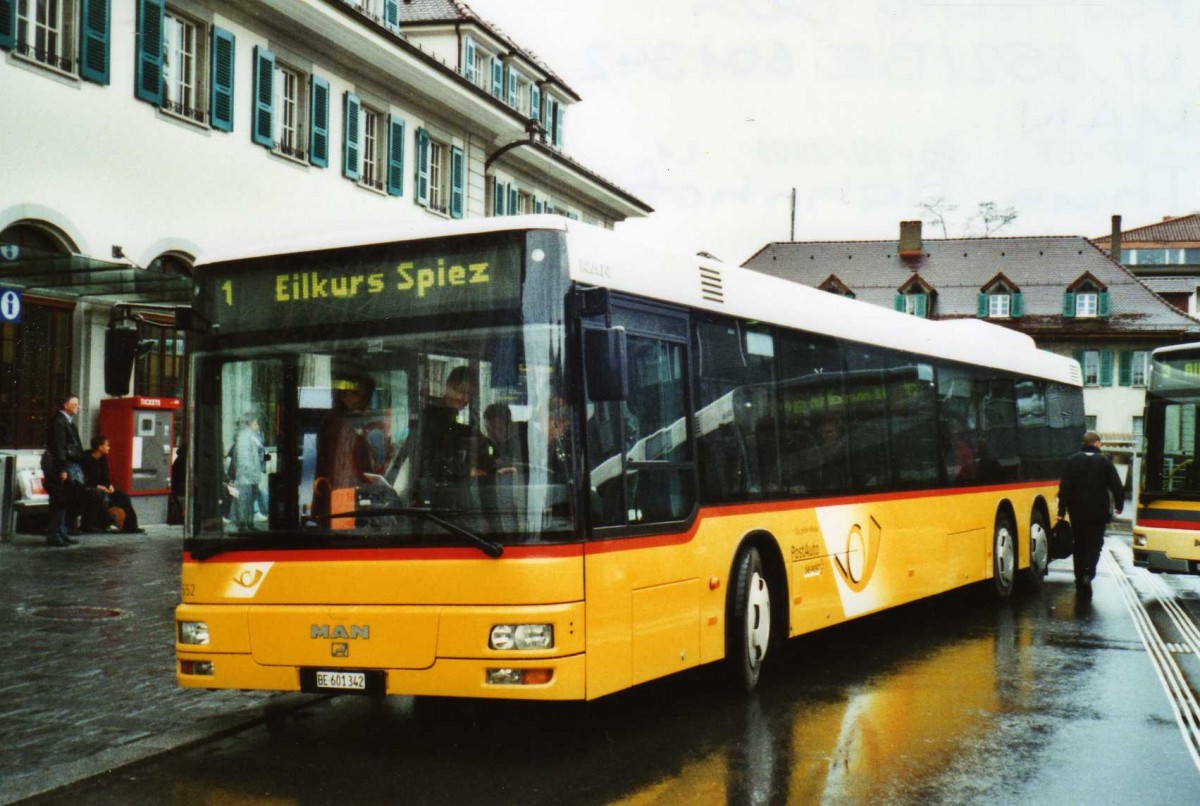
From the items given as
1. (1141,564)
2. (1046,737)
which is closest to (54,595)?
(1046,737)

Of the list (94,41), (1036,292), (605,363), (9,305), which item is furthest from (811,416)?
(1036,292)

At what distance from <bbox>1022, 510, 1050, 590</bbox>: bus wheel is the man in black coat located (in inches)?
16.9

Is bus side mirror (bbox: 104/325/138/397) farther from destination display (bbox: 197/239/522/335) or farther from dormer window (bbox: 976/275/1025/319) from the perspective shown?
dormer window (bbox: 976/275/1025/319)

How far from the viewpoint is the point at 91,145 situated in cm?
1939

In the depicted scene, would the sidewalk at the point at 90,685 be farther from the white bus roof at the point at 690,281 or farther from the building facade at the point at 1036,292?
the building facade at the point at 1036,292

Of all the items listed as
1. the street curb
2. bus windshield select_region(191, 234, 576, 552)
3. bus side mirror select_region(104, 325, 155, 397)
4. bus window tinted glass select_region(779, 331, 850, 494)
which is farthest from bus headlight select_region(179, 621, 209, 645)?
bus window tinted glass select_region(779, 331, 850, 494)

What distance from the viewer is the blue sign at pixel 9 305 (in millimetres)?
15148

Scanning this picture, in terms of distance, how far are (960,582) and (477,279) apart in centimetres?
816

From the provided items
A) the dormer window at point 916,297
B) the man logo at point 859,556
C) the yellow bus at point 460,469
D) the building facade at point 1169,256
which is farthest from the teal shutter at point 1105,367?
the yellow bus at point 460,469

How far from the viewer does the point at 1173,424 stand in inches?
617

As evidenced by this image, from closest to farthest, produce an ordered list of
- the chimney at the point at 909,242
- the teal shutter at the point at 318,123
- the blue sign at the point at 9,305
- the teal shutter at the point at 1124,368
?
the blue sign at the point at 9,305 < the teal shutter at the point at 318,123 < the teal shutter at the point at 1124,368 < the chimney at the point at 909,242

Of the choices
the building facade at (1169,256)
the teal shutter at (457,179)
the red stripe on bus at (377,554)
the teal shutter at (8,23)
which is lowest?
the red stripe on bus at (377,554)

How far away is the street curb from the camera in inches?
256

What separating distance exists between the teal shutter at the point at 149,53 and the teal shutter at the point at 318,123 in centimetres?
425
